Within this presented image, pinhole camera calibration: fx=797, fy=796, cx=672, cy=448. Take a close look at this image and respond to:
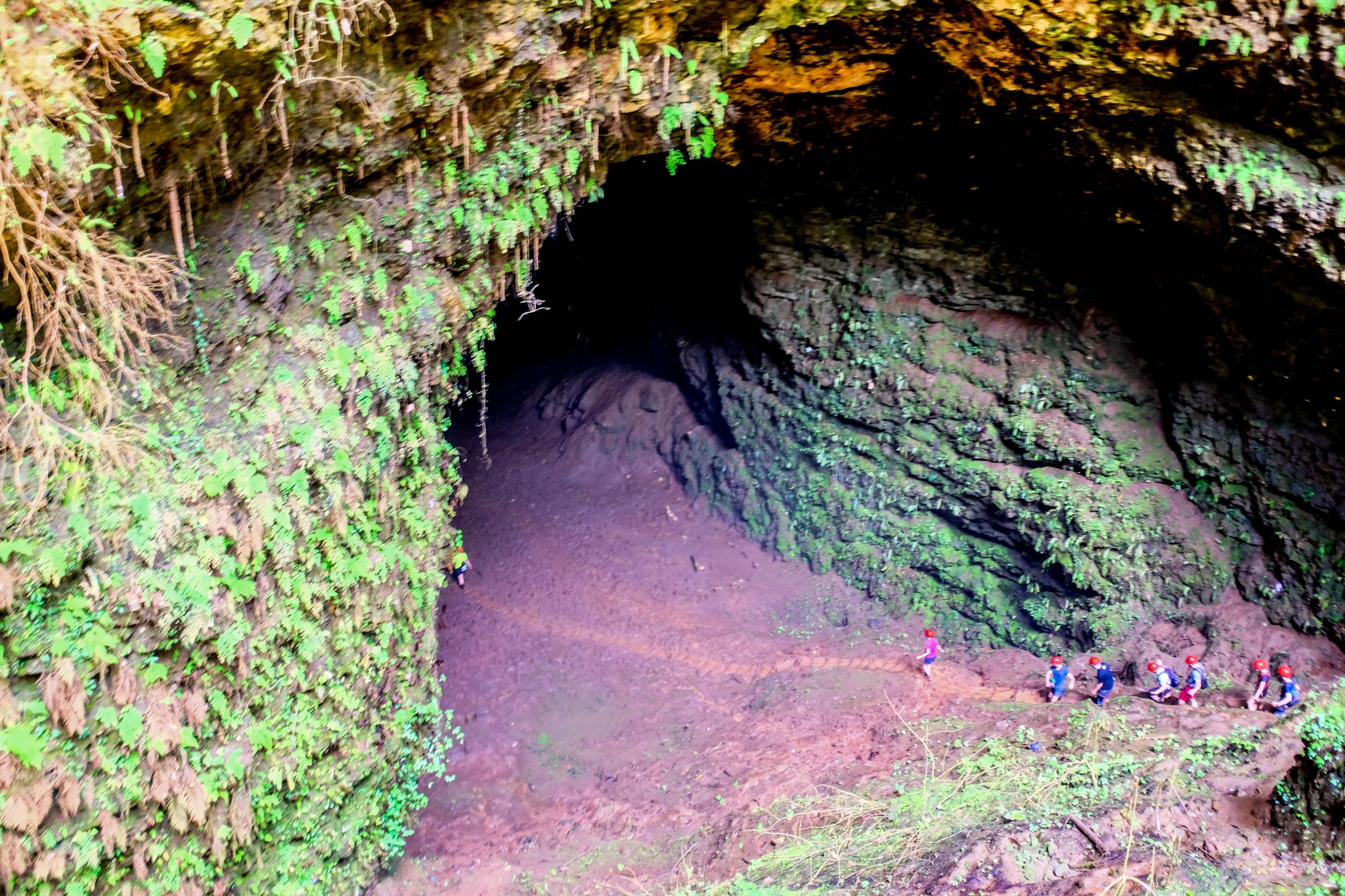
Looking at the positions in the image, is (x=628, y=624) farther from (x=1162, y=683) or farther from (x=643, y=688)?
(x=1162, y=683)

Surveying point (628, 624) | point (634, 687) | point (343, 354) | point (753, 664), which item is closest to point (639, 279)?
point (628, 624)

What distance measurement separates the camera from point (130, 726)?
5.13 m

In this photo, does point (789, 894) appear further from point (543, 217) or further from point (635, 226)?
point (635, 226)

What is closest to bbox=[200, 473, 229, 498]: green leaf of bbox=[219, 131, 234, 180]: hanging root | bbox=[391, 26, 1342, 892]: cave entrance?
bbox=[219, 131, 234, 180]: hanging root

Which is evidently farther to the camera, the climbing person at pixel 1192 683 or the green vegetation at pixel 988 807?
the climbing person at pixel 1192 683

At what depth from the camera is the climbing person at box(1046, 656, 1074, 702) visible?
9.75m

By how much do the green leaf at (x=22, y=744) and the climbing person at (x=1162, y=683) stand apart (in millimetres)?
10323

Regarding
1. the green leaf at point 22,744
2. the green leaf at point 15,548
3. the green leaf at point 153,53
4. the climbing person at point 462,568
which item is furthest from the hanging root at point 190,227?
the climbing person at point 462,568

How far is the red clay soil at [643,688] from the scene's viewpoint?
27.3ft

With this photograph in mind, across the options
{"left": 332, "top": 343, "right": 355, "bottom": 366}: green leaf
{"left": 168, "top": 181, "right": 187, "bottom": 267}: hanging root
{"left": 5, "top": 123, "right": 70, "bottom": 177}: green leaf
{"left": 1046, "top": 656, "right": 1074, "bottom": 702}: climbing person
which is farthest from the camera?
{"left": 1046, "top": 656, "right": 1074, "bottom": 702}: climbing person

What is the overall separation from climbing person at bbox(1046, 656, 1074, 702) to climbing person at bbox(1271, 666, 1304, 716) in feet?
6.77

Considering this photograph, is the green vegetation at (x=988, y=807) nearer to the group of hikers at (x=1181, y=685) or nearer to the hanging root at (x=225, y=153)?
the group of hikers at (x=1181, y=685)

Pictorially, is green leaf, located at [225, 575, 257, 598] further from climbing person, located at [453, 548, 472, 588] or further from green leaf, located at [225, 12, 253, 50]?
climbing person, located at [453, 548, 472, 588]

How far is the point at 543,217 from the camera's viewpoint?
8703 millimetres
